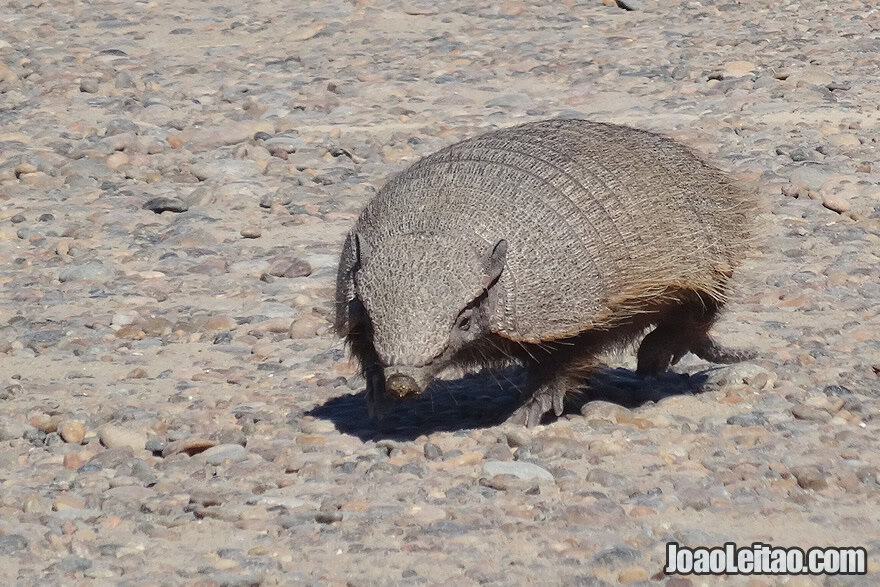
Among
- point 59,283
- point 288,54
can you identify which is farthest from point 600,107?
point 59,283

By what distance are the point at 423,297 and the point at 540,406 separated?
1.08m

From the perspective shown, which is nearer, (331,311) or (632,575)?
(632,575)

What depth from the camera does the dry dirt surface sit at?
5109mm

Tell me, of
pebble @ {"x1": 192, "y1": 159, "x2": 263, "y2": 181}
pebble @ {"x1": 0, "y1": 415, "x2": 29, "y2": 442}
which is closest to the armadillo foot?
pebble @ {"x1": 0, "y1": 415, "x2": 29, "y2": 442}

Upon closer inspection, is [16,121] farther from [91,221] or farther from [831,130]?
[831,130]

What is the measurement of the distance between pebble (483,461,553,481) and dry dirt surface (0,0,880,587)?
0.07 ft

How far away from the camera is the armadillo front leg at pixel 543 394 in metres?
6.44

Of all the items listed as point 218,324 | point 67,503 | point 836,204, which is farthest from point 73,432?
point 836,204

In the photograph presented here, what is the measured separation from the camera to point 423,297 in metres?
5.71

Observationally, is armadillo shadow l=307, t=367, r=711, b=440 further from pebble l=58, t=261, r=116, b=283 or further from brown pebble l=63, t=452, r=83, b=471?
pebble l=58, t=261, r=116, b=283

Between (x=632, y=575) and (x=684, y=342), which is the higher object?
(x=632, y=575)

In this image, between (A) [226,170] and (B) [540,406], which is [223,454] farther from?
(A) [226,170]

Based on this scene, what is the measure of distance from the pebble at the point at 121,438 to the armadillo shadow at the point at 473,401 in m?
0.93

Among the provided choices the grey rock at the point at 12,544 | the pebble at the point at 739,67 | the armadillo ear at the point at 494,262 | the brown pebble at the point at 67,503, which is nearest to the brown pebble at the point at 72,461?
the brown pebble at the point at 67,503
